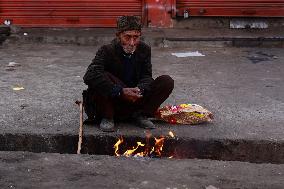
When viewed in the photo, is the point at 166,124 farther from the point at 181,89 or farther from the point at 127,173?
the point at 181,89

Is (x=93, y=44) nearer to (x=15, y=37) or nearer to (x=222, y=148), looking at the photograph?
→ (x=15, y=37)

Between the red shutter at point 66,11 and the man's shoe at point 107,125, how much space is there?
20.3ft

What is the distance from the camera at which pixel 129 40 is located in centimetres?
495

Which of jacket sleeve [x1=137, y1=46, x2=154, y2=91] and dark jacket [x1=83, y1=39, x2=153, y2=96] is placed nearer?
dark jacket [x1=83, y1=39, x2=153, y2=96]

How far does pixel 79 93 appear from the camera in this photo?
21.4ft

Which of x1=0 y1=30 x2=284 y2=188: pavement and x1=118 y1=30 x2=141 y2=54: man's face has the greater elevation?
x1=118 y1=30 x2=141 y2=54: man's face

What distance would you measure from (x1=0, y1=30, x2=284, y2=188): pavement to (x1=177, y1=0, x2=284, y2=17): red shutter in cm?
165

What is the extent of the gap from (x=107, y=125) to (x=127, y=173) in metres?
0.93

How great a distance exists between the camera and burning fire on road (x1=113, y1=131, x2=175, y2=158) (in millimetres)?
4879

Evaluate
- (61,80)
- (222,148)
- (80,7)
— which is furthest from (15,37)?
(222,148)

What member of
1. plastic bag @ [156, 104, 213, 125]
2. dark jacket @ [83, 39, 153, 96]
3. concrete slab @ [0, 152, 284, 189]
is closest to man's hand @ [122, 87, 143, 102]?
dark jacket @ [83, 39, 153, 96]

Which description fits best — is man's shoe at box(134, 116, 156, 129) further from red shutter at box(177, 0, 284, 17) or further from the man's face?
red shutter at box(177, 0, 284, 17)

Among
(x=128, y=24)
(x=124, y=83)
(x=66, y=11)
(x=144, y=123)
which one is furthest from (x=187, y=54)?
(x=128, y=24)

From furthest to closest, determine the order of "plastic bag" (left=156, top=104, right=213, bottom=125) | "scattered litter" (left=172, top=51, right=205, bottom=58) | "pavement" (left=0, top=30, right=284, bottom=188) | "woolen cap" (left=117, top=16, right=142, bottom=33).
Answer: "scattered litter" (left=172, top=51, right=205, bottom=58), "plastic bag" (left=156, top=104, right=213, bottom=125), "woolen cap" (left=117, top=16, right=142, bottom=33), "pavement" (left=0, top=30, right=284, bottom=188)
